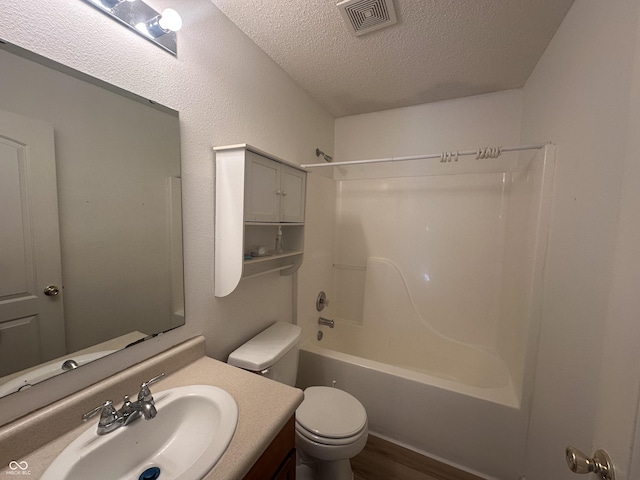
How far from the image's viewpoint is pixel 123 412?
72cm

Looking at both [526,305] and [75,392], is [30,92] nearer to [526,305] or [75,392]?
[75,392]

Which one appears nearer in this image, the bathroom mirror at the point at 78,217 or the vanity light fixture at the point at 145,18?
the bathroom mirror at the point at 78,217

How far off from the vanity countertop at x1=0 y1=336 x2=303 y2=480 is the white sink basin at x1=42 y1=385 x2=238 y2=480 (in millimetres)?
28

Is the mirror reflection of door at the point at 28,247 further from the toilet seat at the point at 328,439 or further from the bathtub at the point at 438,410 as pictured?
the bathtub at the point at 438,410

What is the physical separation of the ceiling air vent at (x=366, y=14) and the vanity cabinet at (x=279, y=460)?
5.59 feet

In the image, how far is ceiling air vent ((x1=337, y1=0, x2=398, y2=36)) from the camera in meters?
1.06

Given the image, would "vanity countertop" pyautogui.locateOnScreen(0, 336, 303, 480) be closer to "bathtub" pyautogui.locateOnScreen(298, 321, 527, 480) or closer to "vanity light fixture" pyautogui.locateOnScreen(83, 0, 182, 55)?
"bathtub" pyautogui.locateOnScreen(298, 321, 527, 480)

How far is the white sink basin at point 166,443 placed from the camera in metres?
0.60

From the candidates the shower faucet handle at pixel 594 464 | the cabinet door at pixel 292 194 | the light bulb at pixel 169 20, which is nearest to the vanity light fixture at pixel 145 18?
the light bulb at pixel 169 20

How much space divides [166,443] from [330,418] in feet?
2.42

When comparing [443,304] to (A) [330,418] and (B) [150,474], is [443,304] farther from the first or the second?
(B) [150,474]

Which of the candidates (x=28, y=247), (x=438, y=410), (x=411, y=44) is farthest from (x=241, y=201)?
(x=438, y=410)

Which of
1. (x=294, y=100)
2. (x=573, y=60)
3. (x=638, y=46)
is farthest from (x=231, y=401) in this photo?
(x=573, y=60)

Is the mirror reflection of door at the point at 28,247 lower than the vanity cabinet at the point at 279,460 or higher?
higher
